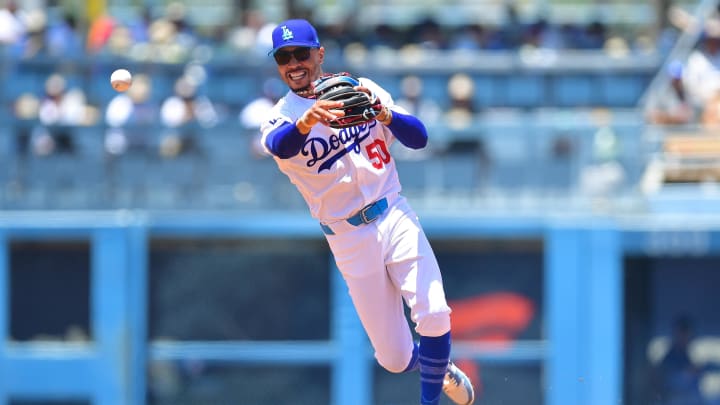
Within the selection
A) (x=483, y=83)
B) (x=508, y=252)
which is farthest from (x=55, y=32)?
(x=508, y=252)

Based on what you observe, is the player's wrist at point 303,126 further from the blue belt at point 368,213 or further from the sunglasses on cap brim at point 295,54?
the blue belt at point 368,213

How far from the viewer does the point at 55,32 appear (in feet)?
35.9

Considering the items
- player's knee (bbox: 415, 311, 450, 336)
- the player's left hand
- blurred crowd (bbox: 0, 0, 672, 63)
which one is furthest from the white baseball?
blurred crowd (bbox: 0, 0, 672, 63)

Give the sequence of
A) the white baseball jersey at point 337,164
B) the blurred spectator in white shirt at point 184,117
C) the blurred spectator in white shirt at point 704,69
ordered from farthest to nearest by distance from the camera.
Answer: the blurred spectator in white shirt at point 704,69, the blurred spectator in white shirt at point 184,117, the white baseball jersey at point 337,164

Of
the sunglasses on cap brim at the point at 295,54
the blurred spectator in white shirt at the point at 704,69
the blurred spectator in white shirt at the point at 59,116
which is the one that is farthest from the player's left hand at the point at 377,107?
the blurred spectator in white shirt at the point at 704,69

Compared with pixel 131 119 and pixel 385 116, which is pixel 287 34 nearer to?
pixel 385 116

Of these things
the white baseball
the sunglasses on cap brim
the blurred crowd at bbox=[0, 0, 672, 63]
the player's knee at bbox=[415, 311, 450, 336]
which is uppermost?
the blurred crowd at bbox=[0, 0, 672, 63]

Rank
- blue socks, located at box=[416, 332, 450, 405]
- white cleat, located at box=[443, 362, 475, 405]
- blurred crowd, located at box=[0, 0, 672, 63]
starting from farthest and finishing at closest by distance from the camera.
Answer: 1. blurred crowd, located at box=[0, 0, 672, 63]
2. white cleat, located at box=[443, 362, 475, 405]
3. blue socks, located at box=[416, 332, 450, 405]

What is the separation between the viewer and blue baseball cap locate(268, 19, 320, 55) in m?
4.60

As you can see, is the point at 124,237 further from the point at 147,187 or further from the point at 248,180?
the point at 248,180

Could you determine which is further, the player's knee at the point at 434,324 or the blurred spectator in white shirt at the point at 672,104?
the blurred spectator in white shirt at the point at 672,104

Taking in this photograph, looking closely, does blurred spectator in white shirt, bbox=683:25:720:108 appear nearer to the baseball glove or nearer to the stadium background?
the stadium background

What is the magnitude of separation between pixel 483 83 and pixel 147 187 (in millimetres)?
2902

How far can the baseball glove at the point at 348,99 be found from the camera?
450cm
